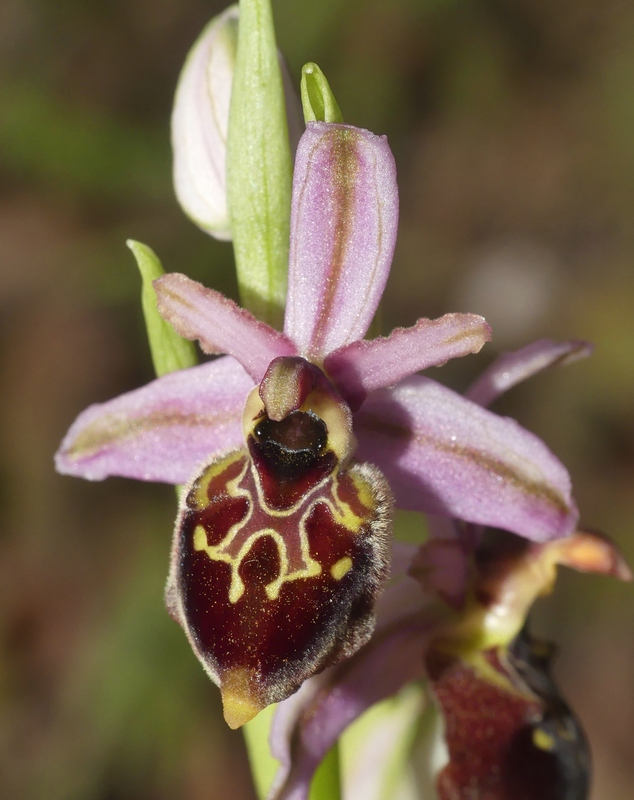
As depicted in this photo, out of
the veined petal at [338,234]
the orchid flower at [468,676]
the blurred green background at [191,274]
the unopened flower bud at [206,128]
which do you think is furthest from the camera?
the blurred green background at [191,274]

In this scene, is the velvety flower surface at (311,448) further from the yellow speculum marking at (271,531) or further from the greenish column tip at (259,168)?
the greenish column tip at (259,168)

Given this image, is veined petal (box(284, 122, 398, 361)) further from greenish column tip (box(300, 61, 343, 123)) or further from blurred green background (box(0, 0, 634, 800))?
blurred green background (box(0, 0, 634, 800))

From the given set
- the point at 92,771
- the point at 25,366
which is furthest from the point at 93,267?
the point at 92,771

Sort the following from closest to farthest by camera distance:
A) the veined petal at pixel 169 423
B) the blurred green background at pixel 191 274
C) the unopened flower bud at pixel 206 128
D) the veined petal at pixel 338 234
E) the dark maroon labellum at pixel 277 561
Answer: the dark maroon labellum at pixel 277 561, the veined petal at pixel 338 234, the veined petal at pixel 169 423, the unopened flower bud at pixel 206 128, the blurred green background at pixel 191 274


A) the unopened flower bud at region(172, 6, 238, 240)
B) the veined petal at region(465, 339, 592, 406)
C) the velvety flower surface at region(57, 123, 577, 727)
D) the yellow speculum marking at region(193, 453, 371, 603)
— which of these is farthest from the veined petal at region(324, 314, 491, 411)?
the unopened flower bud at region(172, 6, 238, 240)

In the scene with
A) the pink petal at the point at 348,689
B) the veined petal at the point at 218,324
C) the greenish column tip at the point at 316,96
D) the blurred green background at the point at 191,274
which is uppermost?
the greenish column tip at the point at 316,96

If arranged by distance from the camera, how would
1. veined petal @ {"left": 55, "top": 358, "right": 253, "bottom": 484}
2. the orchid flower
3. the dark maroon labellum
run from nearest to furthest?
the dark maroon labellum < veined petal @ {"left": 55, "top": 358, "right": 253, "bottom": 484} < the orchid flower

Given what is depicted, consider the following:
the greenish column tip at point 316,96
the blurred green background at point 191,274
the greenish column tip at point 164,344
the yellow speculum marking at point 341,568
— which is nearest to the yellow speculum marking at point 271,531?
the yellow speculum marking at point 341,568
